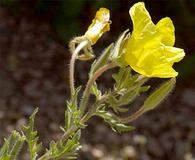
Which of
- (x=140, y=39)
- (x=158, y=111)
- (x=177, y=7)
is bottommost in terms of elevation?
(x=158, y=111)

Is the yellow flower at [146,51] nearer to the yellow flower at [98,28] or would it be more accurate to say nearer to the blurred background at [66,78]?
the yellow flower at [98,28]

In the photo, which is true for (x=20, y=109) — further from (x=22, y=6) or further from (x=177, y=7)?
(x=177, y=7)

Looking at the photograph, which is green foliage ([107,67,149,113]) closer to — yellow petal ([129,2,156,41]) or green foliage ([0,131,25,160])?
yellow petal ([129,2,156,41])

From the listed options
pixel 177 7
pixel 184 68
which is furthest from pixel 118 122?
pixel 177 7

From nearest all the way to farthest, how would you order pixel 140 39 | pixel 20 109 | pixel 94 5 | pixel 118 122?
pixel 140 39 < pixel 118 122 < pixel 20 109 < pixel 94 5

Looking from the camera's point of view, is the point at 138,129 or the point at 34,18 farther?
the point at 34,18

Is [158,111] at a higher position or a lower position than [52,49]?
lower

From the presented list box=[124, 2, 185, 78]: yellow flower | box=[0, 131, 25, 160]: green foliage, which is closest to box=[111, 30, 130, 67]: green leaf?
box=[124, 2, 185, 78]: yellow flower
